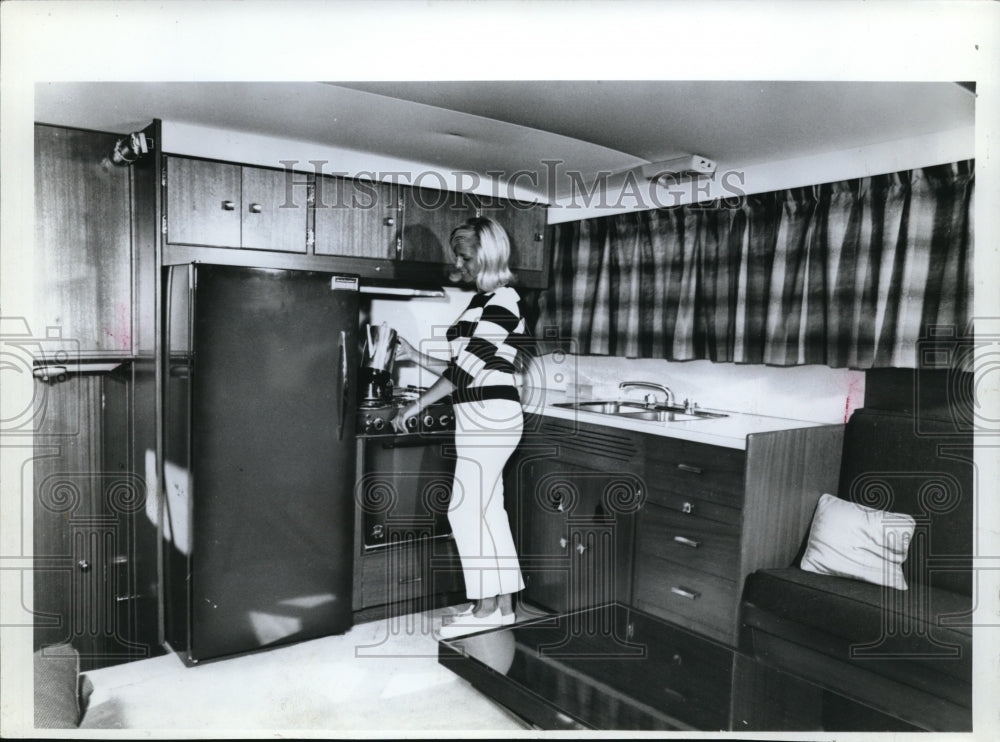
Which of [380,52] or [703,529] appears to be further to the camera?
[703,529]

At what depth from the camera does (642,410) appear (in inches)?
142

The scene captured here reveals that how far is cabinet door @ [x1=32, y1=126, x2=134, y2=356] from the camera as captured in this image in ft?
8.80

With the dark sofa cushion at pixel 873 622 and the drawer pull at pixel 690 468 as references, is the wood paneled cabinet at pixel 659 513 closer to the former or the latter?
the drawer pull at pixel 690 468

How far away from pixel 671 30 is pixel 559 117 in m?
0.72

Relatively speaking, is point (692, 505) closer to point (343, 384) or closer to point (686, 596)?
point (686, 596)

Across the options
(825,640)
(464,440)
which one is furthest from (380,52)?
(825,640)

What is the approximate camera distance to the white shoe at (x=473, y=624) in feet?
9.78

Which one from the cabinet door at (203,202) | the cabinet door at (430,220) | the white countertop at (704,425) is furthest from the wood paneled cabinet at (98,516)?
the white countertop at (704,425)

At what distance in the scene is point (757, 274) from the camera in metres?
3.04

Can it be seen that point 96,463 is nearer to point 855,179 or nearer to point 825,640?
point 825,640

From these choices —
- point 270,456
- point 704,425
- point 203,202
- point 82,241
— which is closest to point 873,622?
point 704,425

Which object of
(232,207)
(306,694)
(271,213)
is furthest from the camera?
(271,213)

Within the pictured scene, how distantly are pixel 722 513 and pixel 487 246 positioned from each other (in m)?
1.42

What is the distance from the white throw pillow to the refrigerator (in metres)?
1.86
